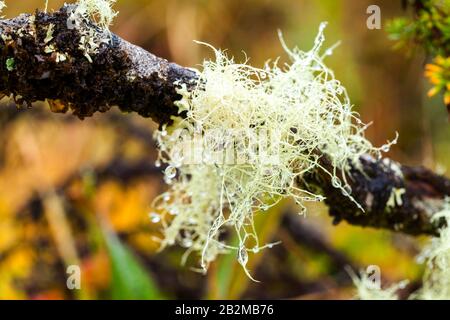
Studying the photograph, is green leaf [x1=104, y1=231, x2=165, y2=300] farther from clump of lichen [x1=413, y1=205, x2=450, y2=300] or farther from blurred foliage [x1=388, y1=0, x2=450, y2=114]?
blurred foliage [x1=388, y1=0, x2=450, y2=114]

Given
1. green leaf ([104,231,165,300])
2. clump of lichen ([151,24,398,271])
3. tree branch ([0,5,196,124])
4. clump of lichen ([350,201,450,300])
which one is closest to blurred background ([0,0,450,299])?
green leaf ([104,231,165,300])

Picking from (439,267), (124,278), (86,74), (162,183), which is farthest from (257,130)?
(162,183)

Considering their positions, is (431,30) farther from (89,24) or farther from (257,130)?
(89,24)

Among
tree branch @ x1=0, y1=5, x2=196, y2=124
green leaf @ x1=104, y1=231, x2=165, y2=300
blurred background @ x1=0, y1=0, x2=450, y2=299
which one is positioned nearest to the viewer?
tree branch @ x1=0, y1=5, x2=196, y2=124

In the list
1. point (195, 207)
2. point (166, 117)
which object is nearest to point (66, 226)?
point (195, 207)

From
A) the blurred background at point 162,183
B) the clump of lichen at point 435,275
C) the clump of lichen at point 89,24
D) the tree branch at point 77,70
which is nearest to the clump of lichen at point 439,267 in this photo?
the clump of lichen at point 435,275

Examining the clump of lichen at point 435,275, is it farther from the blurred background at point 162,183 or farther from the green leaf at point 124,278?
the green leaf at point 124,278
